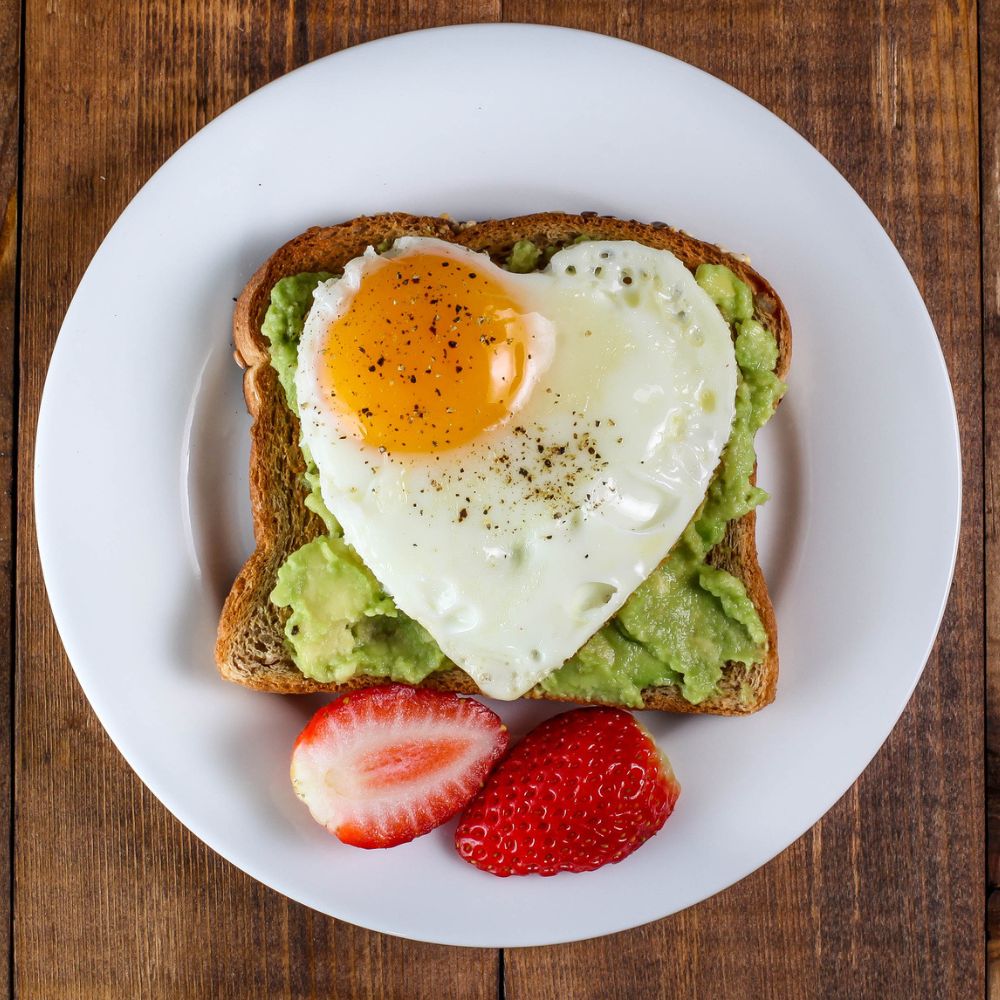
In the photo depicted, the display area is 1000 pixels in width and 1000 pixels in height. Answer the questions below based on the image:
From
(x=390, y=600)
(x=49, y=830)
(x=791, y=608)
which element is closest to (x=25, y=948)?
(x=49, y=830)

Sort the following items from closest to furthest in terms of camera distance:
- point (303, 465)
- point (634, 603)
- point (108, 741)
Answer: point (634, 603)
point (303, 465)
point (108, 741)

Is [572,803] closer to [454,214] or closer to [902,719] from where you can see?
[902,719]

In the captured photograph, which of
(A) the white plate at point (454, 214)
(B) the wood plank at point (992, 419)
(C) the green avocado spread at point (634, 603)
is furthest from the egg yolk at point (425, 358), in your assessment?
(B) the wood plank at point (992, 419)

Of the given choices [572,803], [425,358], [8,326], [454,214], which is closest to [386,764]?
[572,803]

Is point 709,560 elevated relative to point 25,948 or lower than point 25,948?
elevated

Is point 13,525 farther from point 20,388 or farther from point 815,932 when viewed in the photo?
point 815,932

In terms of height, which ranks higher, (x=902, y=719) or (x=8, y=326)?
(x=8, y=326)
